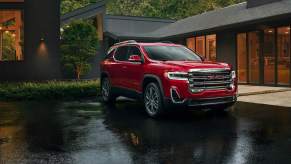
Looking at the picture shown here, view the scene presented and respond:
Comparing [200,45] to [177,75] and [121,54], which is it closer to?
[121,54]

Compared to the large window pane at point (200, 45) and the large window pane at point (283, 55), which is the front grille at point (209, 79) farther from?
the large window pane at point (200, 45)

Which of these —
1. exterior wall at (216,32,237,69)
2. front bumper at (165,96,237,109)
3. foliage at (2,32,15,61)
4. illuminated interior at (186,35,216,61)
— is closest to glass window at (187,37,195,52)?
illuminated interior at (186,35,216,61)

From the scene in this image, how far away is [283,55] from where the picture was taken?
18.0 metres

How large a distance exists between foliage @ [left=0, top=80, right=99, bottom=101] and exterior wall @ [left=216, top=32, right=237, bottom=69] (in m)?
9.65

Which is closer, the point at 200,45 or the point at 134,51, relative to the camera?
the point at 134,51

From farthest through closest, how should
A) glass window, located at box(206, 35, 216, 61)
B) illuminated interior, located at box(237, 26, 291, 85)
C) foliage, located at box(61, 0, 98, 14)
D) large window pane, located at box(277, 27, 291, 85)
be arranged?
foliage, located at box(61, 0, 98, 14) < glass window, located at box(206, 35, 216, 61) < illuminated interior, located at box(237, 26, 291, 85) < large window pane, located at box(277, 27, 291, 85)

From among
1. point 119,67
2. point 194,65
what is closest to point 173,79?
point 194,65

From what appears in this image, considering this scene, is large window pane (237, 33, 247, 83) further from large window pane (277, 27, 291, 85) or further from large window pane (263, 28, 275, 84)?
large window pane (277, 27, 291, 85)

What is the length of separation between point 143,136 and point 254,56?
47.6ft

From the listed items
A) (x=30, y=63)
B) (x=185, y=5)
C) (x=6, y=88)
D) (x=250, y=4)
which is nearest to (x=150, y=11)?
(x=185, y=5)

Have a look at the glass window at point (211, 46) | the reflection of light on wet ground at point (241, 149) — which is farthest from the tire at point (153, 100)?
the glass window at point (211, 46)

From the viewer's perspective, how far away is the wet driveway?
5.48 metres

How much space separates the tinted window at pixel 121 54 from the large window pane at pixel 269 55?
9.86 metres

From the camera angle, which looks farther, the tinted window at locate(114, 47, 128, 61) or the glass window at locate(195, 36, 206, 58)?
the glass window at locate(195, 36, 206, 58)
